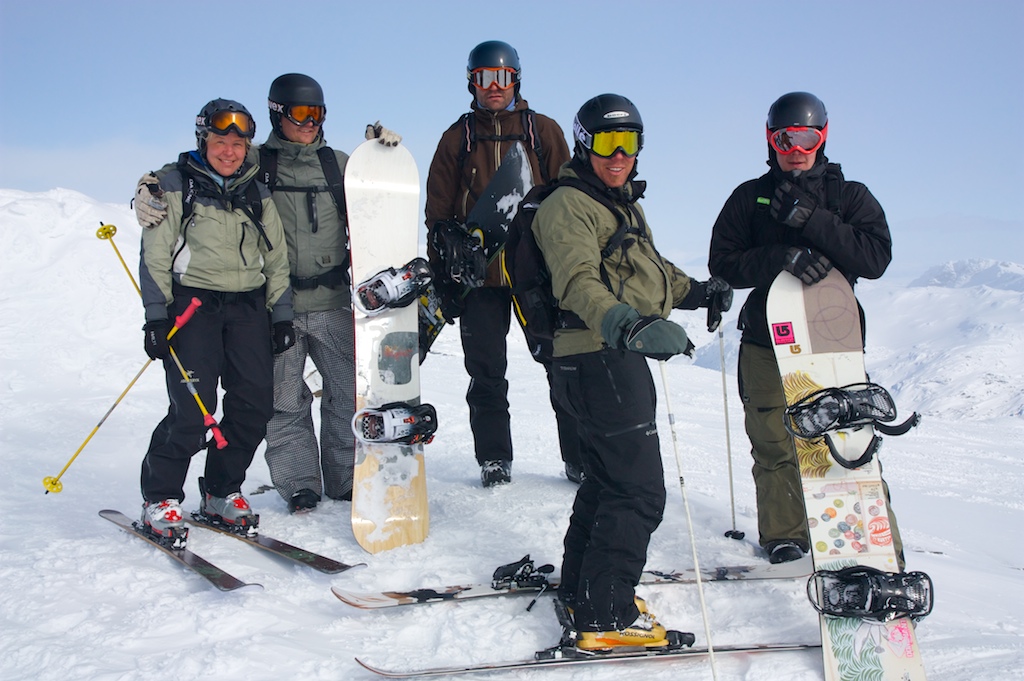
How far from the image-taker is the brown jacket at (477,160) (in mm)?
4598

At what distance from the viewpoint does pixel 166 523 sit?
399 cm

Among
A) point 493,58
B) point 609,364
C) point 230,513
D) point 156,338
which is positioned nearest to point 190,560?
point 230,513

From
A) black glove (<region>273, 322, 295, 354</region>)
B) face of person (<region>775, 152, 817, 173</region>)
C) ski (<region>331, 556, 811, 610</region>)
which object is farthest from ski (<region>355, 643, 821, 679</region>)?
face of person (<region>775, 152, 817, 173</region>)

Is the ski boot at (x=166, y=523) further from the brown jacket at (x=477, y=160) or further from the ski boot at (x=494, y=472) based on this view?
the brown jacket at (x=477, y=160)

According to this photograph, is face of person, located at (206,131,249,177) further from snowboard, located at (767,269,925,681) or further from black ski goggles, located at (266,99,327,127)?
snowboard, located at (767,269,925,681)

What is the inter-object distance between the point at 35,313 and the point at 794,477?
37.7 feet

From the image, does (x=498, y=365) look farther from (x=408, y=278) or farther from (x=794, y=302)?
(x=794, y=302)

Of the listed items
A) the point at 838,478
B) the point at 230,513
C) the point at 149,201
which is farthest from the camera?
the point at 230,513

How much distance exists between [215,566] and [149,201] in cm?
184

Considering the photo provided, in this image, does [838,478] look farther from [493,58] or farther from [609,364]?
[493,58]

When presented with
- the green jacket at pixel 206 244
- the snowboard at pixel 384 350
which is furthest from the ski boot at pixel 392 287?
the green jacket at pixel 206 244

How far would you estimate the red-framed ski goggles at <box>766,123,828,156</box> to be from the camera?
3.49m

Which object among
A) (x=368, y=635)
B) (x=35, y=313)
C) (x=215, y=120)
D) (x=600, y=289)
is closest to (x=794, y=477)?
(x=600, y=289)

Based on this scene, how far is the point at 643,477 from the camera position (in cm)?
286
